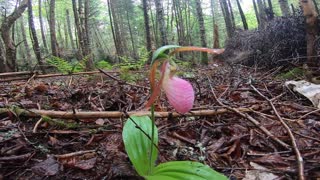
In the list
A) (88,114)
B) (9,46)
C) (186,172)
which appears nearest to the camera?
(186,172)

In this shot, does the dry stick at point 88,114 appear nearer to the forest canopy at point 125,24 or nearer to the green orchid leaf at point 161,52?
the green orchid leaf at point 161,52

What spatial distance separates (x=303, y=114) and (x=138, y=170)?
1.58 meters

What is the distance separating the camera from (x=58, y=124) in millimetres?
1806

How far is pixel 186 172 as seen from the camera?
42.6 inches

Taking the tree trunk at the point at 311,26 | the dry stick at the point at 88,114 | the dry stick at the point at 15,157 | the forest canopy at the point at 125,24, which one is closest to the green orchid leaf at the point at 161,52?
the dry stick at the point at 88,114

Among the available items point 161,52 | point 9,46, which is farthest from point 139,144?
point 9,46

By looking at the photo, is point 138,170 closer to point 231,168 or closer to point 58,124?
point 231,168

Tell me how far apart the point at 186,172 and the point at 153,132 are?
211mm

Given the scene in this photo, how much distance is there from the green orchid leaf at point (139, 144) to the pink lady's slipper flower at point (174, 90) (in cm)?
35

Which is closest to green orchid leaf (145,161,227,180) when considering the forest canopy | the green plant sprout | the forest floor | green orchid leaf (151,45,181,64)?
the green plant sprout

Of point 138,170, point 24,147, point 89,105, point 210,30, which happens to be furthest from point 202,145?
point 210,30

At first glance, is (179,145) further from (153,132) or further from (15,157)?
(15,157)

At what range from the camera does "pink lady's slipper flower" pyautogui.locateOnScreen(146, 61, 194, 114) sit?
37.8 inches

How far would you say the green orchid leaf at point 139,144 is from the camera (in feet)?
3.98
